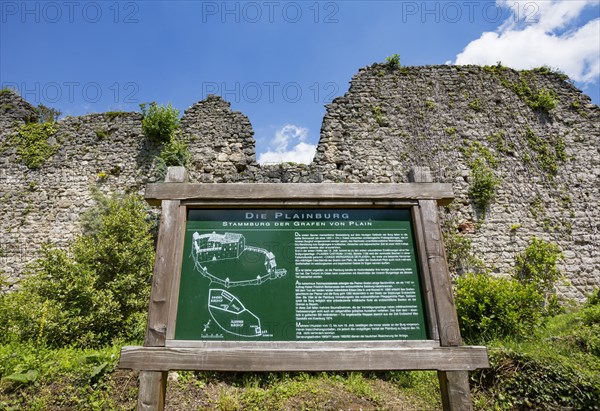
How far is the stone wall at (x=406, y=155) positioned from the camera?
31.7 feet

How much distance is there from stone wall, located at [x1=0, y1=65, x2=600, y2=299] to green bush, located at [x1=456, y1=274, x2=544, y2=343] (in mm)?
2291

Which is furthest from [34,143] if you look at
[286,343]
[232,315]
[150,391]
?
[286,343]

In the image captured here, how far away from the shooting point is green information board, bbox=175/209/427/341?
326 cm

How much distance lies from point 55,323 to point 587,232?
1290 centimetres

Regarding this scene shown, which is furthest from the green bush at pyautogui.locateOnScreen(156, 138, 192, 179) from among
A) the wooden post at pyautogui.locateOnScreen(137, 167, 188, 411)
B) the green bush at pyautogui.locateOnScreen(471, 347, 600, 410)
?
the green bush at pyautogui.locateOnScreen(471, 347, 600, 410)

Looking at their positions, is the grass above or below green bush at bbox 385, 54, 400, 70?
below

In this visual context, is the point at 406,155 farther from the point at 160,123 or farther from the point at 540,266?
the point at 160,123

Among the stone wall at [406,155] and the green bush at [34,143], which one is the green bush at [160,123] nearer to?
the stone wall at [406,155]

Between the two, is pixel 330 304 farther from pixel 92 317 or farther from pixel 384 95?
pixel 384 95

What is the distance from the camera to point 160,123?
10438 millimetres

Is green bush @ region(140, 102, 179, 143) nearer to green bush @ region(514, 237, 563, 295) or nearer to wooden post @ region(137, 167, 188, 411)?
wooden post @ region(137, 167, 188, 411)

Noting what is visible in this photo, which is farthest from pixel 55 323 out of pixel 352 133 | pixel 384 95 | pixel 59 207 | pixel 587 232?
pixel 587 232

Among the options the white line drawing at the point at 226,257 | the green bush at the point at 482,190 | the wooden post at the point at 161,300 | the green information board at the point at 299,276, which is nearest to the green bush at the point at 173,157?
the wooden post at the point at 161,300

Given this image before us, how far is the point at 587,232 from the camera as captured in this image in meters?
9.55
